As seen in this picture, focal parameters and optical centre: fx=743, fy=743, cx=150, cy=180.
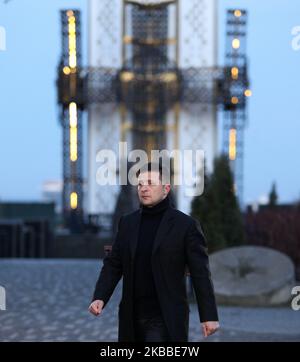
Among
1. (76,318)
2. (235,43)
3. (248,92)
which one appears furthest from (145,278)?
(235,43)

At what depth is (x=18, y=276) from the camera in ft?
47.4

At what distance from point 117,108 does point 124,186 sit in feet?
8.99

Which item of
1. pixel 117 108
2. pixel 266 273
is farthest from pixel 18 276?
pixel 117 108

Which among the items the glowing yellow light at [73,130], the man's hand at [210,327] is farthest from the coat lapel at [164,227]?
the glowing yellow light at [73,130]

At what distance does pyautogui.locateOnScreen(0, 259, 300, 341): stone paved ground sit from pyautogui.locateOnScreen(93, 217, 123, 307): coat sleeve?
133 inches

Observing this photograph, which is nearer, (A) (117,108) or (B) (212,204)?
(B) (212,204)

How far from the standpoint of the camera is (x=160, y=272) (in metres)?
3.96

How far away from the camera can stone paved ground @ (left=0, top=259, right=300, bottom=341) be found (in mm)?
7742

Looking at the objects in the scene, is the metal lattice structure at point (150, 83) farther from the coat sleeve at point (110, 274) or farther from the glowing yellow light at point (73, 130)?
the coat sleeve at point (110, 274)

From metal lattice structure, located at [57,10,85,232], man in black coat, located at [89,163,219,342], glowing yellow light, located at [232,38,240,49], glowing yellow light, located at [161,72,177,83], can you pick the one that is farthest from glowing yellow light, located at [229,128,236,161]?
man in black coat, located at [89,163,219,342]

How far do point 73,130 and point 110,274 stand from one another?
1592 cm

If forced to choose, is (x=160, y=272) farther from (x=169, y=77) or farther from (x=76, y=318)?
(x=169, y=77)
